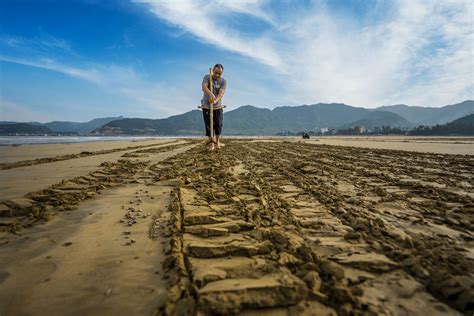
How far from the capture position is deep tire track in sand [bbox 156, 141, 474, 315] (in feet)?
3.62

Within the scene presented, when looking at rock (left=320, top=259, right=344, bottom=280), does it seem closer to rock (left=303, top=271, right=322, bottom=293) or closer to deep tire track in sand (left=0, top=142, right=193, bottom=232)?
rock (left=303, top=271, right=322, bottom=293)

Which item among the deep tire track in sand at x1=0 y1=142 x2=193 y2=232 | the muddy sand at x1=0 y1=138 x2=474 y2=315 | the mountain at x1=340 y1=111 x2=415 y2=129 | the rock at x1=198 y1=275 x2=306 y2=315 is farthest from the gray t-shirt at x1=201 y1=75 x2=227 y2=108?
the mountain at x1=340 y1=111 x2=415 y2=129

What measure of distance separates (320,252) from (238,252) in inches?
20.5

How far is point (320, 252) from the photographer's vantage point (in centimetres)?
156

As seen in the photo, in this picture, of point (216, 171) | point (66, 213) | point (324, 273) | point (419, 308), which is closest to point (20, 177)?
point (66, 213)

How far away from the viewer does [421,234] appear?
1796mm

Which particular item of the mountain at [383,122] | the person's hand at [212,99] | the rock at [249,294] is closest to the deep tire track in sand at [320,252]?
the rock at [249,294]

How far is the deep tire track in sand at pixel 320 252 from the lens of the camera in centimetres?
110

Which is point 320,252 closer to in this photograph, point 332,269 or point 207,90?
point 332,269

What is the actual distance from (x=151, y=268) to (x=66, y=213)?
1.48m

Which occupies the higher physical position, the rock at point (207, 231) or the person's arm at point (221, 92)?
the person's arm at point (221, 92)

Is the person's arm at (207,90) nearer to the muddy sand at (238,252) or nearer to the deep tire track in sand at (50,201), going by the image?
the deep tire track in sand at (50,201)

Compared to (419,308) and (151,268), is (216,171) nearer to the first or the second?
(151,268)

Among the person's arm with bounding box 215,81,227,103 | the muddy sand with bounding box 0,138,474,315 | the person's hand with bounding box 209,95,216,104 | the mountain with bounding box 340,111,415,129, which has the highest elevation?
the mountain with bounding box 340,111,415,129
